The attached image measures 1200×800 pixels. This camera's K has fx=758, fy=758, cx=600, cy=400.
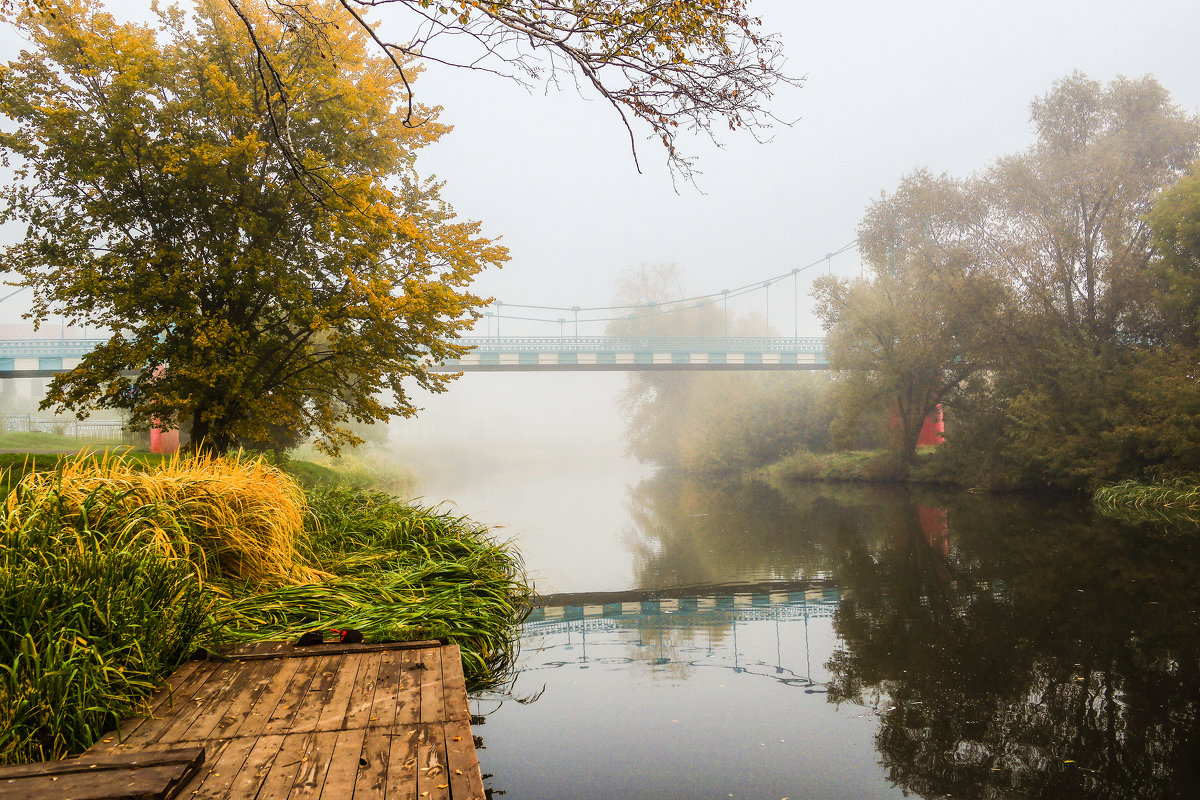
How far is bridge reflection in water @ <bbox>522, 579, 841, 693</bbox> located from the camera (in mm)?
5504

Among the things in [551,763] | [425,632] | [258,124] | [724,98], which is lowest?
[551,763]

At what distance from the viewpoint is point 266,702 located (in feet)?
10.7

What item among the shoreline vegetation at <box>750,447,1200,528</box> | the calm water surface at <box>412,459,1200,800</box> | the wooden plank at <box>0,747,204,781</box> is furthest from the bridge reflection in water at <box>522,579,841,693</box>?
the shoreline vegetation at <box>750,447,1200,528</box>

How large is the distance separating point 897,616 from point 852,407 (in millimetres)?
18666

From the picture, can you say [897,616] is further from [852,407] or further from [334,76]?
[852,407]

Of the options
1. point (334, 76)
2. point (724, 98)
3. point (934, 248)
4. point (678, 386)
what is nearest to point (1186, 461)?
point (934, 248)

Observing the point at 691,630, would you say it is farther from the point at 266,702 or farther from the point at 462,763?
Result: the point at 462,763

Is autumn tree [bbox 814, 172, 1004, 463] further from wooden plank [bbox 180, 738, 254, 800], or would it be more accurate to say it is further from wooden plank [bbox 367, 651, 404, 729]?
wooden plank [bbox 180, 738, 254, 800]

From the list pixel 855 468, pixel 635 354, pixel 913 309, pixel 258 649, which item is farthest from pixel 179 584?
pixel 635 354

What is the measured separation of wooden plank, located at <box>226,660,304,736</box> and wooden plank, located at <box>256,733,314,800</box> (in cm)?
19

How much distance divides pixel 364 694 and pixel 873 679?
3241mm

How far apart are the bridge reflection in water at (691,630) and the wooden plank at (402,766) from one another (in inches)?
107

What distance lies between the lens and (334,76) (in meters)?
11.6

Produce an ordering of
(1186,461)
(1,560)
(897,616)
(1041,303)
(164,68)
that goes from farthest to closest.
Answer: (1041,303)
(1186,461)
(164,68)
(897,616)
(1,560)
